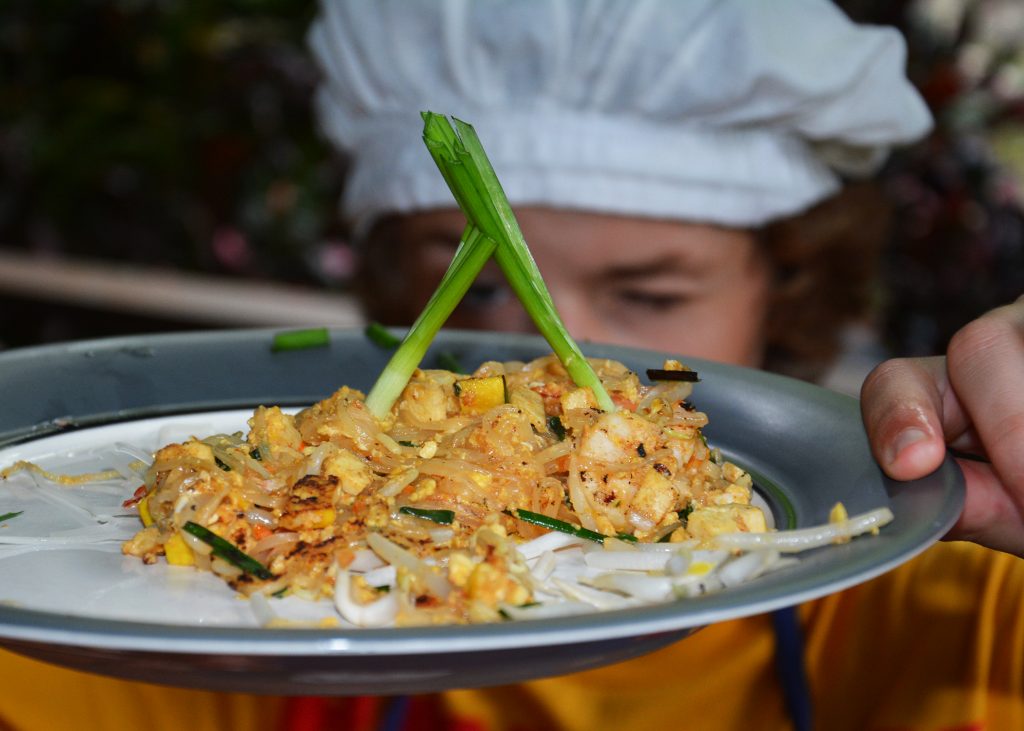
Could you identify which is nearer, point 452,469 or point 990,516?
point 452,469

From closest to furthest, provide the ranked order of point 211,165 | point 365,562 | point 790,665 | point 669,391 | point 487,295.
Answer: point 365,562
point 669,391
point 790,665
point 487,295
point 211,165

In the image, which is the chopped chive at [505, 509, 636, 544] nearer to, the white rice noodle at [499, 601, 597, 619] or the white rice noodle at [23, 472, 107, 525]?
the white rice noodle at [499, 601, 597, 619]

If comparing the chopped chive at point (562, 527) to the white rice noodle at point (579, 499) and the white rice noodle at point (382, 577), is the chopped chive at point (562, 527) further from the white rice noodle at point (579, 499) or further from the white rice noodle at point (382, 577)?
the white rice noodle at point (382, 577)

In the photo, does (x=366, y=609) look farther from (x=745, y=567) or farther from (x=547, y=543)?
(x=745, y=567)

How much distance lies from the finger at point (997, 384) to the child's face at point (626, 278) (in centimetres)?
116

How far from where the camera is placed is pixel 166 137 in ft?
13.8

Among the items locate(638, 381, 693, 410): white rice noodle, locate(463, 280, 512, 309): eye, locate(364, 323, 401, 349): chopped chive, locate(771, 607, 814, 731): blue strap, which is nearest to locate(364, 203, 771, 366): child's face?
locate(463, 280, 512, 309): eye

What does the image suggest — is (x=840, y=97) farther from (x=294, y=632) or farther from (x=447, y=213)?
(x=294, y=632)

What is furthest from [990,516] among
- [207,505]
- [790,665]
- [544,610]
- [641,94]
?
[641,94]

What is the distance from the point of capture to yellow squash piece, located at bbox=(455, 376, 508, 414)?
1091 millimetres

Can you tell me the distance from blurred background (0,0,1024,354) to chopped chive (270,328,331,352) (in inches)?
82.6

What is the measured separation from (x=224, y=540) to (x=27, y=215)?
451 centimetres

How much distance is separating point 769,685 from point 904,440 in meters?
1.39

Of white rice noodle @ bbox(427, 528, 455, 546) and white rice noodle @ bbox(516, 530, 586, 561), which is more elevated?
A: white rice noodle @ bbox(427, 528, 455, 546)
